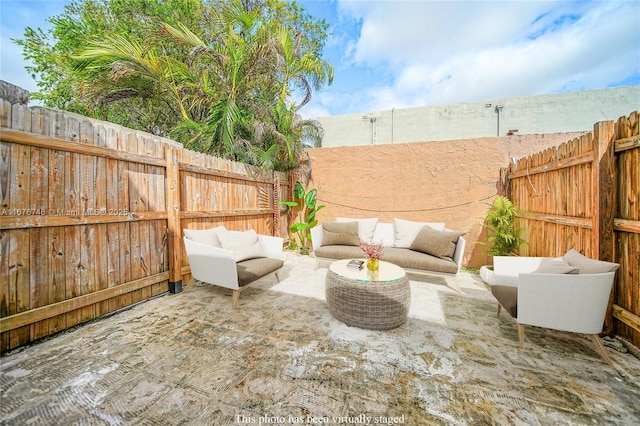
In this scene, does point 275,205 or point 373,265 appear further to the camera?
point 275,205

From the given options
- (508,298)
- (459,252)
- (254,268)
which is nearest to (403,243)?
(459,252)

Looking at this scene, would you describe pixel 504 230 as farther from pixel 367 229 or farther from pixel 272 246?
pixel 272 246

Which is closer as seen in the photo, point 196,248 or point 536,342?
point 536,342

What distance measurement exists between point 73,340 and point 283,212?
4.25 m

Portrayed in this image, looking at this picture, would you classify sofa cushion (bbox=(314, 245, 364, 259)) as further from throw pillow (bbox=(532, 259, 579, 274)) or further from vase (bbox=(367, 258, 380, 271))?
throw pillow (bbox=(532, 259, 579, 274))

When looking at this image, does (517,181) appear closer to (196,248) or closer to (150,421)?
(196,248)

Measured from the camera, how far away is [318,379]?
5.56ft

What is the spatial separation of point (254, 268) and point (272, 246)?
61cm

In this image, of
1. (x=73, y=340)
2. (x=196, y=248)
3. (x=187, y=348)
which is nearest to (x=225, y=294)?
(x=196, y=248)

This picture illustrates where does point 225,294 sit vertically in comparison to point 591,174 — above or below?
below

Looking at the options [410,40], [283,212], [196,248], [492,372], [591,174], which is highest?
[410,40]

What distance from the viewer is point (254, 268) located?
3.09 meters

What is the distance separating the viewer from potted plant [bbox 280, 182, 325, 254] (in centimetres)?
555

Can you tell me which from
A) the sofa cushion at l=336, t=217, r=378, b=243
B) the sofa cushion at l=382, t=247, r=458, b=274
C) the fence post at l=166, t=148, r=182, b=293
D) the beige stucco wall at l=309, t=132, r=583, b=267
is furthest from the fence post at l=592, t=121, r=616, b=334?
the fence post at l=166, t=148, r=182, b=293
